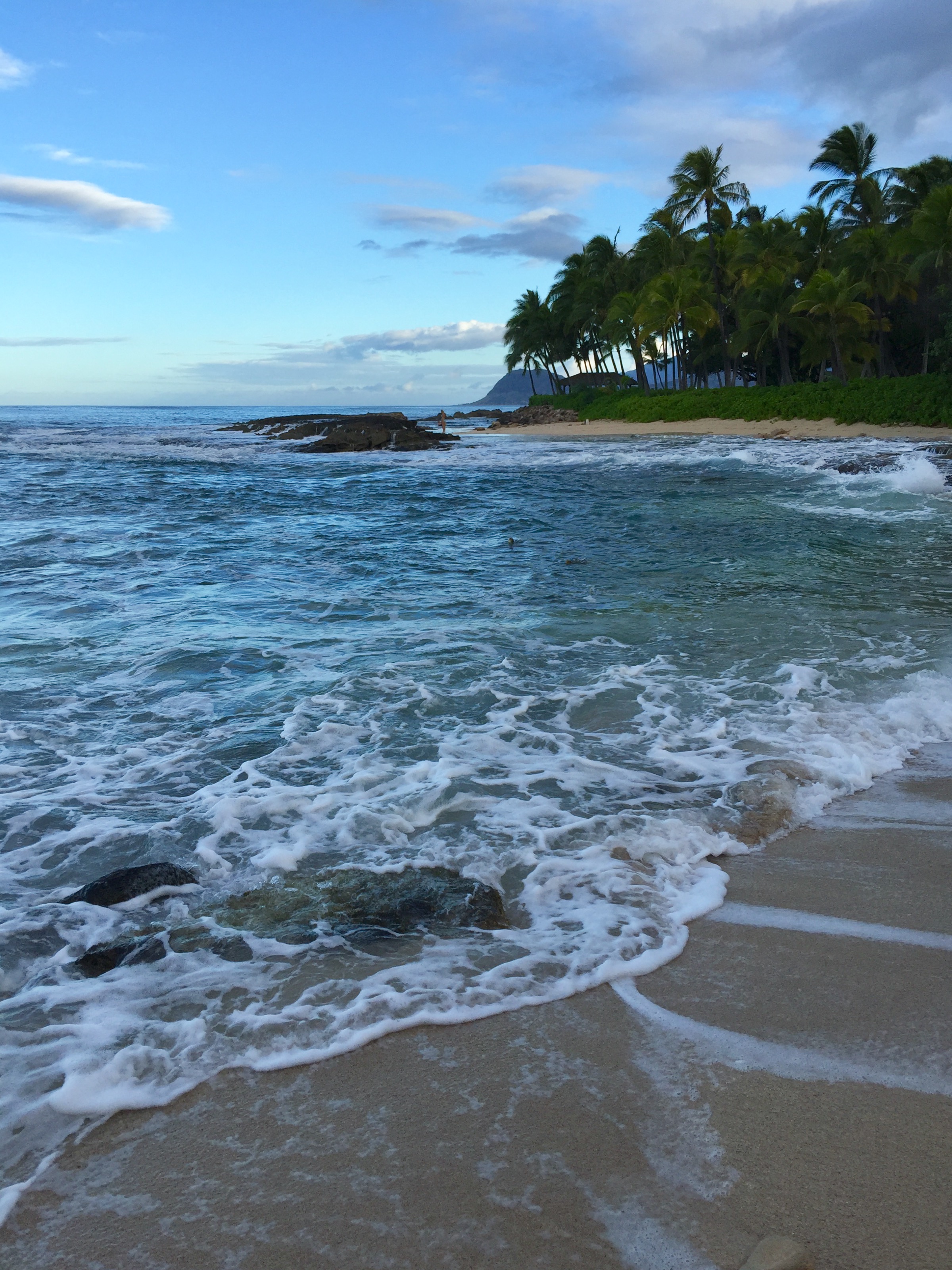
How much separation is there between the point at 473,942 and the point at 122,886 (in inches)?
56.8

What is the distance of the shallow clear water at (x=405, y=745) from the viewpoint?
9.36ft

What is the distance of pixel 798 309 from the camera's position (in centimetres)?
3628

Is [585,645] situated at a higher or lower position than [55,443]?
lower

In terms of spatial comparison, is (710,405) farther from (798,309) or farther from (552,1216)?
(552,1216)

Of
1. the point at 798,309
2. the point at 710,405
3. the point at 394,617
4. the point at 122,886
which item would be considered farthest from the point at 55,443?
the point at 122,886

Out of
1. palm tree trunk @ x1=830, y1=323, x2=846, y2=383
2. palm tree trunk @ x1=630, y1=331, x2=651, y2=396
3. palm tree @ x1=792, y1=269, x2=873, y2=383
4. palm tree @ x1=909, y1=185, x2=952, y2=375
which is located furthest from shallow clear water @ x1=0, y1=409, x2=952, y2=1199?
palm tree trunk @ x1=630, y1=331, x2=651, y2=396

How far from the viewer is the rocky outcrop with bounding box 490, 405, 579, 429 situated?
59.5m

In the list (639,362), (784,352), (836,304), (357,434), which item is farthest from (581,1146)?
(639,362)

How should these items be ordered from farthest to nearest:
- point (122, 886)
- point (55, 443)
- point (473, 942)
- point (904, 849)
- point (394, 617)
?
1. point (55, 443)
2. point (394, 617)
3. point (904, 849)
4. point (122, 886)
5. point (473, 942)

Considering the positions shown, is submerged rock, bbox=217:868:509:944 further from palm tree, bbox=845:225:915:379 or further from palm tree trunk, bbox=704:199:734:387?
palm tree trunk, bbox=704:199:734:387

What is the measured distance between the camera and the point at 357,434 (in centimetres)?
4450

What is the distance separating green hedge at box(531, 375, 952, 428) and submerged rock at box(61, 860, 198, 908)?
33638 mm

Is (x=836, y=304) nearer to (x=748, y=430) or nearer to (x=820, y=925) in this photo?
(x=748, y=430)

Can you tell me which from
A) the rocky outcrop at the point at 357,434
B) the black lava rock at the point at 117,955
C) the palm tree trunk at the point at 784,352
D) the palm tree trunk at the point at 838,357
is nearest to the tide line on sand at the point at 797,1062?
the black lava rock at the point at 117,955
